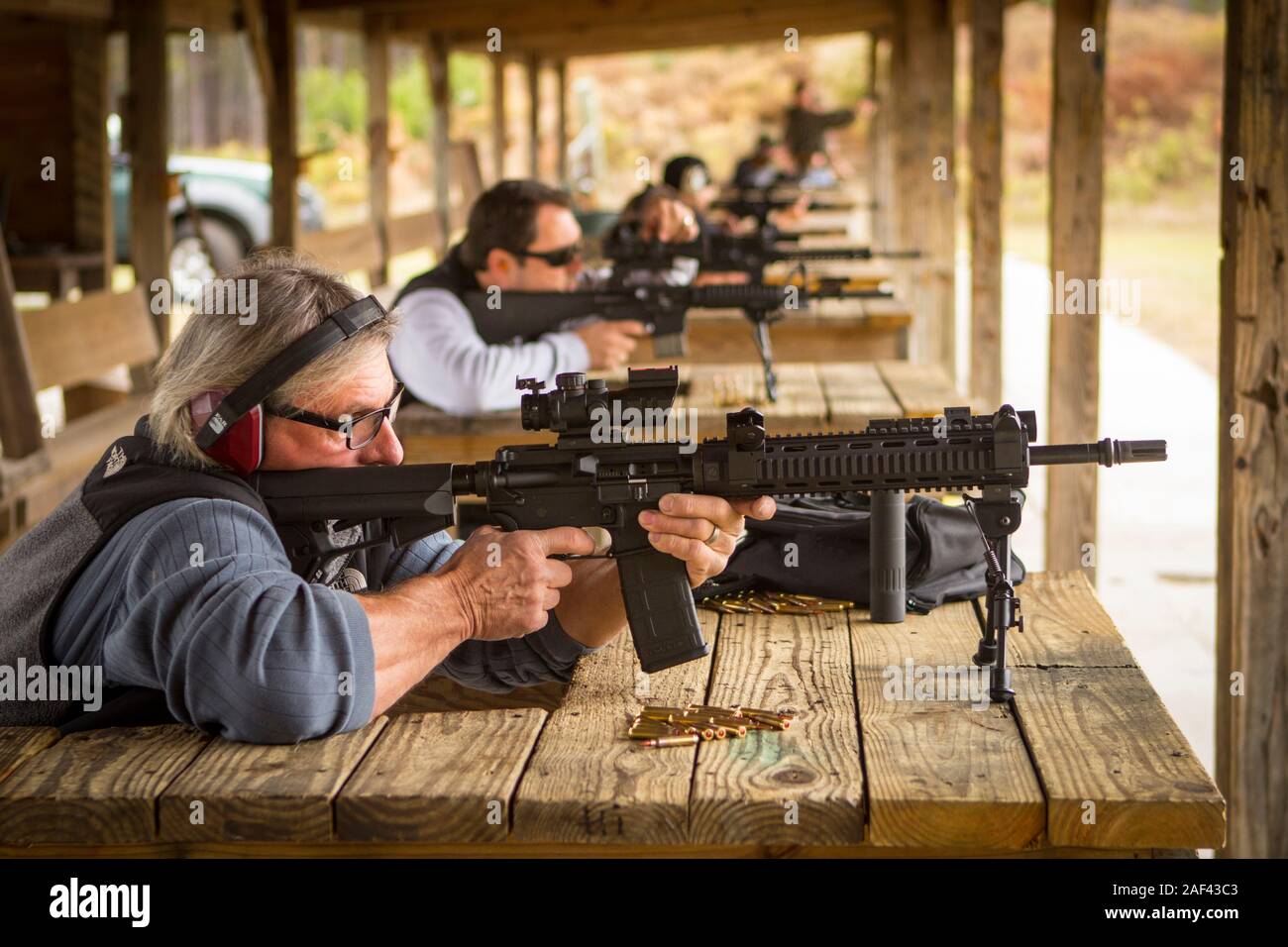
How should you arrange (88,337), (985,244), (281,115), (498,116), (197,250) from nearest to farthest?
(88,337), (281,115), (985,244), (197,250), (498,116)

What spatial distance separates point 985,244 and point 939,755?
578 centimetres

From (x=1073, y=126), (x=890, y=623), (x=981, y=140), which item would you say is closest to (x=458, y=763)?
(x=890, y=623)

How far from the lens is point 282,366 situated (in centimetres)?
219

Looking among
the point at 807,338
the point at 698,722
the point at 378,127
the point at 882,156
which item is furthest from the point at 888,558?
the point at 882,156

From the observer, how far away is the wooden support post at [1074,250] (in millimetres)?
4980

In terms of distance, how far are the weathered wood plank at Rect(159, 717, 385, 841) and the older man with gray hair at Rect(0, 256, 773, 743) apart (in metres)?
0.09

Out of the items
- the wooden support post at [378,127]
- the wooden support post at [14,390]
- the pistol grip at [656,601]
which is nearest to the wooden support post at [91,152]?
the wooden support post at [378,127]

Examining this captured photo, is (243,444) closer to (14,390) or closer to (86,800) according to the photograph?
(86,800)

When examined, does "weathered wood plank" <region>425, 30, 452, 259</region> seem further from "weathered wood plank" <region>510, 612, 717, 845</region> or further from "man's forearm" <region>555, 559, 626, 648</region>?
"weathered wood plank" <region>510, 612, 717, 845</region>

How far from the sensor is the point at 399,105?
3058 cm

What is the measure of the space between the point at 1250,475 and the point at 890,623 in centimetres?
113

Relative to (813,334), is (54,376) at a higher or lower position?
lower
